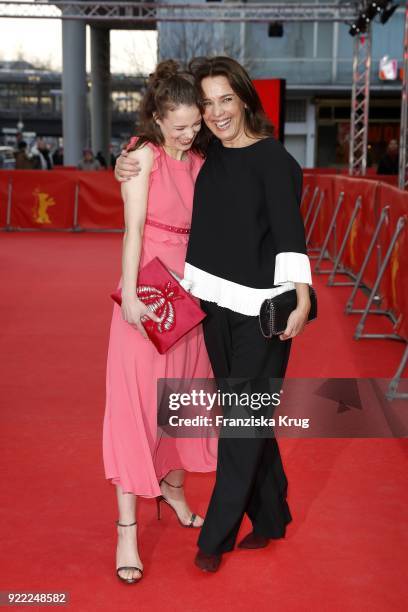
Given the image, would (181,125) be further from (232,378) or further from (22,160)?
(22,160)

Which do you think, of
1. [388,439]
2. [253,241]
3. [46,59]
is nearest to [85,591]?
[253,241]

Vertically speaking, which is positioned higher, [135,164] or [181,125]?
[181,125]

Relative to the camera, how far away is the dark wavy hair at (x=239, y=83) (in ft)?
8.86

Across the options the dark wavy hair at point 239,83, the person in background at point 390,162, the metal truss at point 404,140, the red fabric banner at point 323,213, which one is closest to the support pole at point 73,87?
the person in background at point 390,162

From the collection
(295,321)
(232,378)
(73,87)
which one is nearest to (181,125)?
(295,321)

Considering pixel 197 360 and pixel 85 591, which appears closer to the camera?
pixel 85 591

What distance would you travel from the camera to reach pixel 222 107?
8.93ft

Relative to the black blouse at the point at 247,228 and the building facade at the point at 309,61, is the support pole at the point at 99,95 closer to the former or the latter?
the building facade at the point at 309,61

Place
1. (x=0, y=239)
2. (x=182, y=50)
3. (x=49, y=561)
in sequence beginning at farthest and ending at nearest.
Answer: (x=182, y=50)
(x=0, y=239)
(x=49, y=561)

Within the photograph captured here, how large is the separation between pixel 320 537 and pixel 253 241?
1265 mm

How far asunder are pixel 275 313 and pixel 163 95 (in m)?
0.81

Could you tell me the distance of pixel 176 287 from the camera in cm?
284

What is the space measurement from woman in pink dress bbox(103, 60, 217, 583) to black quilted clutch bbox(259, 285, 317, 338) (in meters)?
0.40

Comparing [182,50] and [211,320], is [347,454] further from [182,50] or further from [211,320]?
Result: [182,50]
